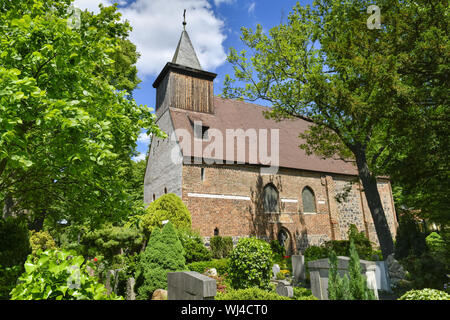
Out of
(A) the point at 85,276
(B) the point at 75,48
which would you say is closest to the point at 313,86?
(B) the point at 75,48

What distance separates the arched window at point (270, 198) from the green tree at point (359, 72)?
229 inches

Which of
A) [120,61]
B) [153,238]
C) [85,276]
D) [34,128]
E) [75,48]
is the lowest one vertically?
[85,276]

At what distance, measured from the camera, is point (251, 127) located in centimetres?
2244

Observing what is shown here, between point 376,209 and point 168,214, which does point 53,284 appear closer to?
point 168,214

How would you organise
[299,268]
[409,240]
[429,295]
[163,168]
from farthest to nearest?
[163,168]
[409,240]
[299,268]
[429,295]

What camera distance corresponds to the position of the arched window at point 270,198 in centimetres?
1973

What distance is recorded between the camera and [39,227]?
2247 cm

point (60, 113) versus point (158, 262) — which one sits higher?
point (60, 113)

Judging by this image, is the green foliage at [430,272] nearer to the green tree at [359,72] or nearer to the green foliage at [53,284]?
the green tree at [359,72]

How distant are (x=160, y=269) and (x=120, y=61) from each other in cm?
1234

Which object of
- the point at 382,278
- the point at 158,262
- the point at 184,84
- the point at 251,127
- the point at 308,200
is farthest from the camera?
the point at 251,127

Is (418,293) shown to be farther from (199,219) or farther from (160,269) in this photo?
(199,219)

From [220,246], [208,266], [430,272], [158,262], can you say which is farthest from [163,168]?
[430,272]

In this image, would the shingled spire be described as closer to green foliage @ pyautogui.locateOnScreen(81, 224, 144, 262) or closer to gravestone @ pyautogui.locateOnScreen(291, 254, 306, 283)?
green foliage @ pyautogui.locateOnScreen(81, 224, 144, 262)
